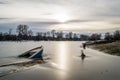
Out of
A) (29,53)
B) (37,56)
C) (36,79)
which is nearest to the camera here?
(36,79)

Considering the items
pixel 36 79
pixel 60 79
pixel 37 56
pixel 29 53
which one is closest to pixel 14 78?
pixel 36 79

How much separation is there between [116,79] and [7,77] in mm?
11881

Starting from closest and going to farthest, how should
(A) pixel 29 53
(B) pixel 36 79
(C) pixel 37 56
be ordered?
(B) pixel 36 79
(C) pixel 37 56
(A) pixel 29 53

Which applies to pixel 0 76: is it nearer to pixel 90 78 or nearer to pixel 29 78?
pixel 29 78

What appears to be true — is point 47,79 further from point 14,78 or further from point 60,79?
point 14,78

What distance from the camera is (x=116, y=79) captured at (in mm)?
21516

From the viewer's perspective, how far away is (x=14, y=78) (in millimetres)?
21453

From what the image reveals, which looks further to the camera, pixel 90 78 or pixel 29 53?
pixel 29 53

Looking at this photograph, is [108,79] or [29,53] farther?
[29,53]

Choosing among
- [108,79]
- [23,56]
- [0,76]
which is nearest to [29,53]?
[23,56]

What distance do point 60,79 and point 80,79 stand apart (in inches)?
84.7

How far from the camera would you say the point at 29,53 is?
159 ft

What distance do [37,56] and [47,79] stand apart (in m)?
23.9

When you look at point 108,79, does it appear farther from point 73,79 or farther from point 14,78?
point 14,78
